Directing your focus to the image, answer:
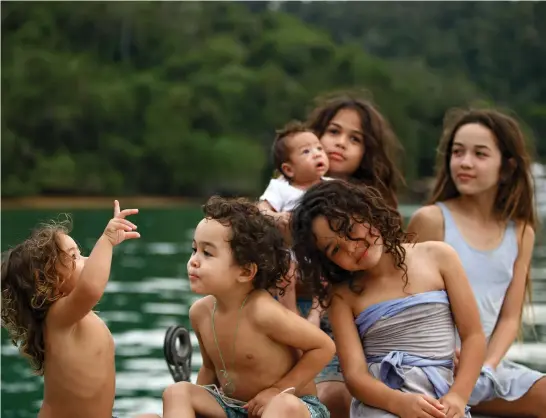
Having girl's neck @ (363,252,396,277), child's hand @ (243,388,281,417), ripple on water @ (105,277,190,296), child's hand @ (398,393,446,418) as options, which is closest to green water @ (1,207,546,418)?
ripple on water @ (105,277,190,296)

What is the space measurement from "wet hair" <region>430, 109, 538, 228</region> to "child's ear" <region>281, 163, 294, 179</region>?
0.62 metres

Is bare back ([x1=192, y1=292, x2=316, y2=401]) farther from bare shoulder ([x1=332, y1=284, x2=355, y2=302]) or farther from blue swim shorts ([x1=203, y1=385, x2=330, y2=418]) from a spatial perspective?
bare shoulder ([x1=332, y1=284, x2=355, y2=302])

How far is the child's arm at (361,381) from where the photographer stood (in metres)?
3.47

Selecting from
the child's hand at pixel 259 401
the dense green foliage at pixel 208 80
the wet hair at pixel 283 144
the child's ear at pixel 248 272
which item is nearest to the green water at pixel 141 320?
the wet hair at pixel 283 144

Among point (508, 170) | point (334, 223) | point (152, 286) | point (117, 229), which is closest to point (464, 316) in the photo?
point (334, 223)

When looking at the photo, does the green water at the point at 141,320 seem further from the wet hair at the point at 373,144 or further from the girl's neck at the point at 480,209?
the wet hair at the point at 373,144

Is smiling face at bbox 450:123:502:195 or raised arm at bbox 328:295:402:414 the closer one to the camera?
raised arm at bbox 328:295:402:414

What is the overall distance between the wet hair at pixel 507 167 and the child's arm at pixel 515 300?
0.20ft

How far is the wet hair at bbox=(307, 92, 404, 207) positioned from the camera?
455 cm

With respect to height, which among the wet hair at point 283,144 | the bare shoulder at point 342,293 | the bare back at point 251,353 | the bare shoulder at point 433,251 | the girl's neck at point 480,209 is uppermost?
the wet hair at point 283,144

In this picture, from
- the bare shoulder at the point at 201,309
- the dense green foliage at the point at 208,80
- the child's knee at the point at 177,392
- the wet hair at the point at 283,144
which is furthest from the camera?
the dense green foliage at the point at 208,80

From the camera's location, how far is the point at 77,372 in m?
3.40

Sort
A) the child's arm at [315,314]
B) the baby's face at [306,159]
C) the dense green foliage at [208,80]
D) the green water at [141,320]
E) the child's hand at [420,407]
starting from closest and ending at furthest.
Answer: the child's hand at [420,407] → the child's arm at [315,314] → the baby's face at [306,159] → the green water at [141,320] → the dense green foliage at [208,80]

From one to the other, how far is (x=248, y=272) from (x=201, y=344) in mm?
304
